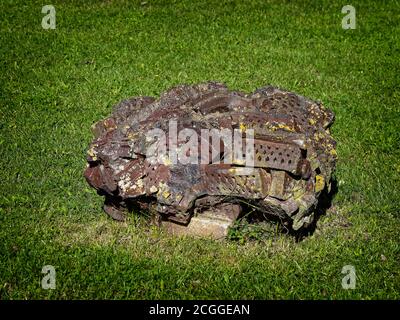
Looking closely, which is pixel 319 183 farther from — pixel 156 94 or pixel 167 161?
pixel 156 94

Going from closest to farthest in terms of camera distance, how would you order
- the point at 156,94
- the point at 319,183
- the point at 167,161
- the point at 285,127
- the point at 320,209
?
the point at 167,161
the point at 319,183
the point at 285,127
the point at 320,209
the point at 156,94

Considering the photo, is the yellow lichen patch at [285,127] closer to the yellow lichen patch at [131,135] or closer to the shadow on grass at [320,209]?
the shadow on grass at [320,209]

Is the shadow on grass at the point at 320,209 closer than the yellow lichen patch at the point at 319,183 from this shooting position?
No

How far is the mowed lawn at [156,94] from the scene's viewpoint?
5754 millimetres

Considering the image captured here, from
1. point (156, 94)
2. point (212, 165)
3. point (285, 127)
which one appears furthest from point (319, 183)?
point (156, 94)

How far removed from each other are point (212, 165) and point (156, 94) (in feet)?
13.3

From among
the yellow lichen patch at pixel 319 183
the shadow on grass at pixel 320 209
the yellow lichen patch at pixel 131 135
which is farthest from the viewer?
the shadow on grass at pixel 320 209

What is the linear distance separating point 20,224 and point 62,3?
8042 mm

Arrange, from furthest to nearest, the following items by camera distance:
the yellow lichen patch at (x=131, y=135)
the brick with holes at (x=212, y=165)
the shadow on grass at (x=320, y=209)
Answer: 1. the shadow on grass at (x=320, y=209)
2. the yellow lichen patch at (x=131, y=135)
3. the brick with holes at (x=212, y=165)

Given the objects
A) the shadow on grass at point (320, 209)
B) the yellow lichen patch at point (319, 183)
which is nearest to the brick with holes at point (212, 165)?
the yellow lichen patch at point (319, 183)

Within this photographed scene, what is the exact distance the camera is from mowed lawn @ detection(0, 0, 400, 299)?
227 inches

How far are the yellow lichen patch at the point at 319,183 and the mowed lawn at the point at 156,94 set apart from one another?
61 cm

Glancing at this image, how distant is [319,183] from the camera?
19.4 feet
